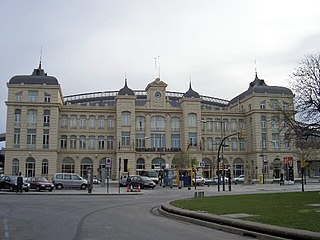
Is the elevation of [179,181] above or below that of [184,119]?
below

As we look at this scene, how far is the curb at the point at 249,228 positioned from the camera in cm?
1088

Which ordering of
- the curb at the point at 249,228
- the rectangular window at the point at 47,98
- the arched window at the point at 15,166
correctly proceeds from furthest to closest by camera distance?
the rectangular window at the point at 47,98 < the arched window at the point at 15,166 < the curb at the point at 249,228

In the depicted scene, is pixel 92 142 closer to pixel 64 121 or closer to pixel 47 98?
pixel 64 121

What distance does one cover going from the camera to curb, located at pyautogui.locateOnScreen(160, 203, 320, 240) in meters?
10.9

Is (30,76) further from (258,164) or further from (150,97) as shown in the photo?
(258,164)

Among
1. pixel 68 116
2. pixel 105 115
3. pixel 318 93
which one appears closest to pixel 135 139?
pixel 105 115

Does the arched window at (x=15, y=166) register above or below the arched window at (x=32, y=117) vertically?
below

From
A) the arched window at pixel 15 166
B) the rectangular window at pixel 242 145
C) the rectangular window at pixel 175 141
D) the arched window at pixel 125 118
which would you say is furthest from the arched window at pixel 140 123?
the arched window at pixel 15 166

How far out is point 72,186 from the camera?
49.6 meters

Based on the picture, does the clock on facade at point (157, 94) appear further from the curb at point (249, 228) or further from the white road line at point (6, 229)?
the white road line at point (6, 229)

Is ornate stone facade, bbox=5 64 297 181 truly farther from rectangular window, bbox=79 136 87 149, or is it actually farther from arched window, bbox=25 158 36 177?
arched window, bbox=25 158 36 177

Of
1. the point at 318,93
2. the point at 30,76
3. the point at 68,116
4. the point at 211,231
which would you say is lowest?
the point at 211,231

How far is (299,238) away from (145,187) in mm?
44238

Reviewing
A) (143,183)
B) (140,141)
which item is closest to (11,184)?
(143,183)
